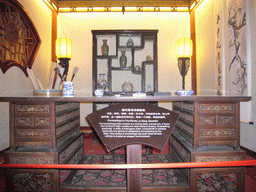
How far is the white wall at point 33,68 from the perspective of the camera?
2010mm

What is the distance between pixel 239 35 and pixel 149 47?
1938 mm

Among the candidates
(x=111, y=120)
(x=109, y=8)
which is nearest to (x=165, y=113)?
(x=111, y=120)

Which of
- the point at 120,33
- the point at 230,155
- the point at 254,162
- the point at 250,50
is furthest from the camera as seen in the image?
the point at 120,33

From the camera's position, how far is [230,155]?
1.42 meters

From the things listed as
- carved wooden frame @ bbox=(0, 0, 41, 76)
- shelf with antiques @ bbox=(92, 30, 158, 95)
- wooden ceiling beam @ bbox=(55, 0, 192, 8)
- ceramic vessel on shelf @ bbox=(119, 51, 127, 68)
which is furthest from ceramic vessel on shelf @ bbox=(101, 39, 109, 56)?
carved wooden frame @ bbox=(0, 0, 41, 76)

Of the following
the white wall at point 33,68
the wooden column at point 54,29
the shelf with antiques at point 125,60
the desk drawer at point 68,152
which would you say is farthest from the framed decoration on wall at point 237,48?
the wooden column at point 54,29

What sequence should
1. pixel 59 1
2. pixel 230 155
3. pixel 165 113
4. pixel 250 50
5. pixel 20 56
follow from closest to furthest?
pixel 165 113 < pixel 230 155 < pixel 250 50 < pixel 20 56 < pixel 59 1

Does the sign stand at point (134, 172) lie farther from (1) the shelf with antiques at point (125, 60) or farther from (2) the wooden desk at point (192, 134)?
(1) the shelf with antiques at point (125, 60)

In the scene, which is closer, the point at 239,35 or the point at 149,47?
the point at 239,35

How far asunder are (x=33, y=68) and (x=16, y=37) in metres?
0.66

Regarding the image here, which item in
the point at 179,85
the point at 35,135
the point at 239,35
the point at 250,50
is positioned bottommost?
the point at 35,135

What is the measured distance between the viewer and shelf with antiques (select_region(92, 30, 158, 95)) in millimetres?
3375

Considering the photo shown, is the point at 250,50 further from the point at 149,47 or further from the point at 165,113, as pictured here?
the point at 149,47

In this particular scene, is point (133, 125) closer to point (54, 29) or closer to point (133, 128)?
point (133, 128)
